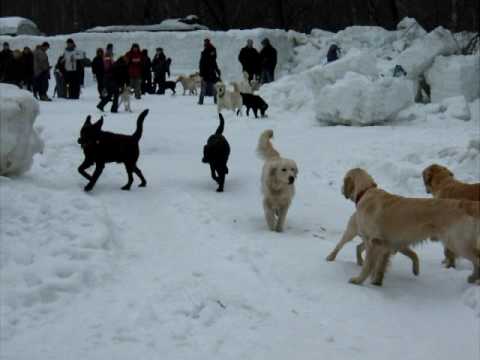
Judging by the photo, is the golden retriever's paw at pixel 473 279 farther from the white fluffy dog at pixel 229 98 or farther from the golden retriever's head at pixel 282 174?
the white fluffy dog at pixel 229 98

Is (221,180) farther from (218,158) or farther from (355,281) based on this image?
(355,281)

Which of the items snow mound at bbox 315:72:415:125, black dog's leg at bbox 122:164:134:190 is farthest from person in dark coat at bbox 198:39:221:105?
black dog's leg at bbox 122:164:134:190

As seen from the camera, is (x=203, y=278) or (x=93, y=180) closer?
(x=203, y=278)

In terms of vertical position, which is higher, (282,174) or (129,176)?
(282,174)

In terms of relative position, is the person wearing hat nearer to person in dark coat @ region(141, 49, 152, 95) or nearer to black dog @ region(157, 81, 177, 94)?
person in dark coat @ region(141, 49, 152, 95)

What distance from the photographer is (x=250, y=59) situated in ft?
76.4

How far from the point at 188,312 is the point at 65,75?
1837 cm

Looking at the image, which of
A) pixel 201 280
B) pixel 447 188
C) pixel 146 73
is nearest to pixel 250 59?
pixel 146 73

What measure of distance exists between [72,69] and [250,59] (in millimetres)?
6010

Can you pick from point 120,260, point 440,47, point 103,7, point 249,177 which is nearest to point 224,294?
point 120,260

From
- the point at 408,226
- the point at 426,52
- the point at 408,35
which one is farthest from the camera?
the point at 408,35

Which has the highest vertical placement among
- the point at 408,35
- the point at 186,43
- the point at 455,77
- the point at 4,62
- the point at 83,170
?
the point at 408,35

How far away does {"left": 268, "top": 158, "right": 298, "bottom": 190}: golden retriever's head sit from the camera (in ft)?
25.1

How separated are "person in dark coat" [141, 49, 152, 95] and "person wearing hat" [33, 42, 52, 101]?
3.39 m
